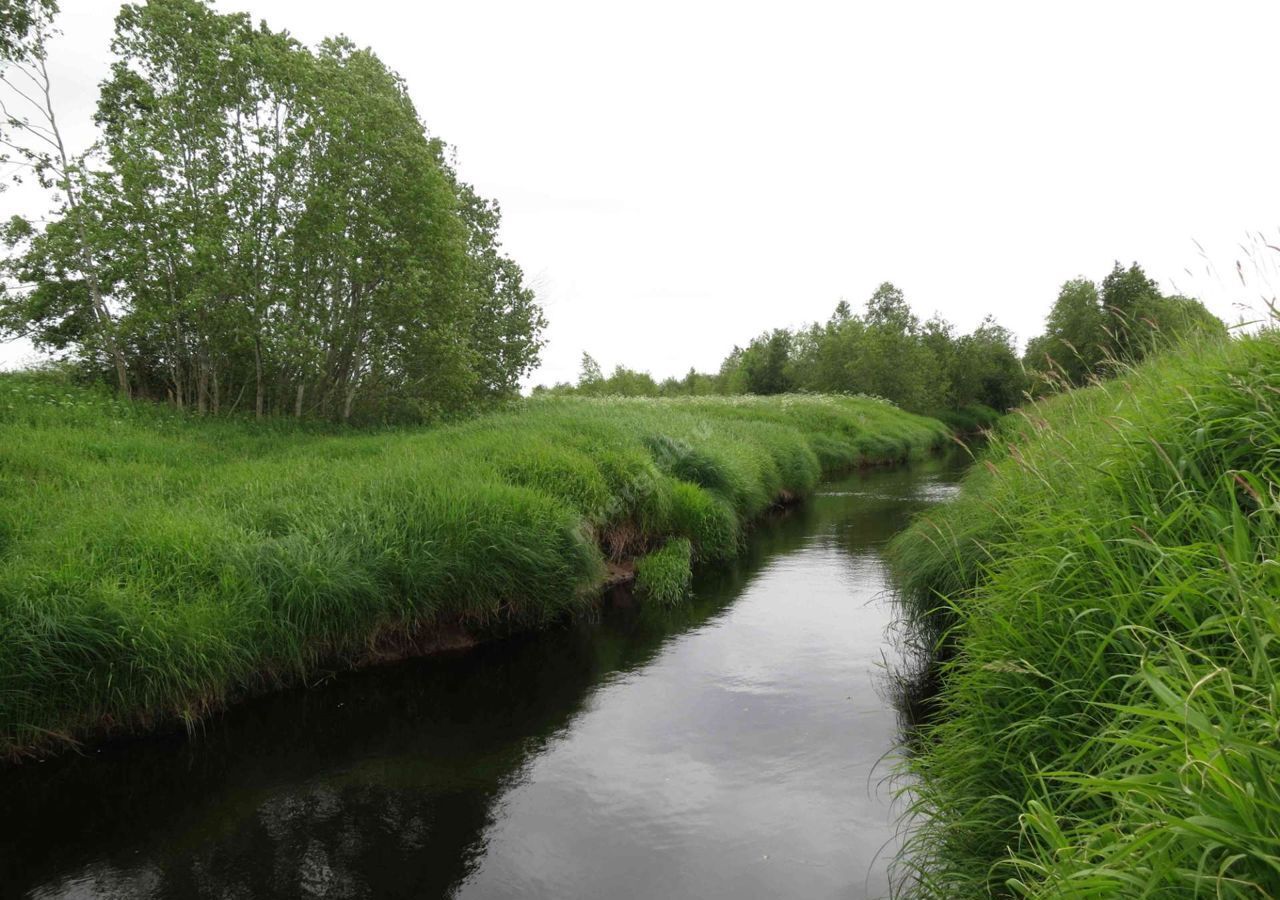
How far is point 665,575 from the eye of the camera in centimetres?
1135

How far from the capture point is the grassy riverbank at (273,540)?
6410mm

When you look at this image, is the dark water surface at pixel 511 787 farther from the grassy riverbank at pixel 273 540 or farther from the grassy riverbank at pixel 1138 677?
the grassy riverbank at pixel 1138 677

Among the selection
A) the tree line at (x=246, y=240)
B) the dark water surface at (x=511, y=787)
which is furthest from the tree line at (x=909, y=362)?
the dark water surface at (x=511, y=787)

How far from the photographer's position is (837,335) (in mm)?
64688

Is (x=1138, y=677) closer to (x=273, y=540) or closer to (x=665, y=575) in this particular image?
(x=273, y=540)

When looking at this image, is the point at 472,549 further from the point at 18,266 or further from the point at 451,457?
the point at 18,266

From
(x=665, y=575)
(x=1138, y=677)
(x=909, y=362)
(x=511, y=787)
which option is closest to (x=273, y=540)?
(x=511, y=787)

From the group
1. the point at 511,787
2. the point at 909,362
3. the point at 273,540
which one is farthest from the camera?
the point at 909,362

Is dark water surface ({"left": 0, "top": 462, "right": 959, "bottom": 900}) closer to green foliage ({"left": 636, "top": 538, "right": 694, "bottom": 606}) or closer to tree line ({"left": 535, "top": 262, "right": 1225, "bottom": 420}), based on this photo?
green foliage ({"left": 636, "top": 538, "right": 694, "bottom": 606})

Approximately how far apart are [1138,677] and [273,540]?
7.89 m

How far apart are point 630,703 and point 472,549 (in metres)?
2.79

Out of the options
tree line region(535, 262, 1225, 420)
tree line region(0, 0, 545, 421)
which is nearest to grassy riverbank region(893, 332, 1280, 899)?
tree line region(0, 0, 545, 421)

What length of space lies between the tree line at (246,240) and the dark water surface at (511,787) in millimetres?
10390

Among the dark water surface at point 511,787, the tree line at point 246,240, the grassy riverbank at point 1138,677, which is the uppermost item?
the tree line at point 246,240
